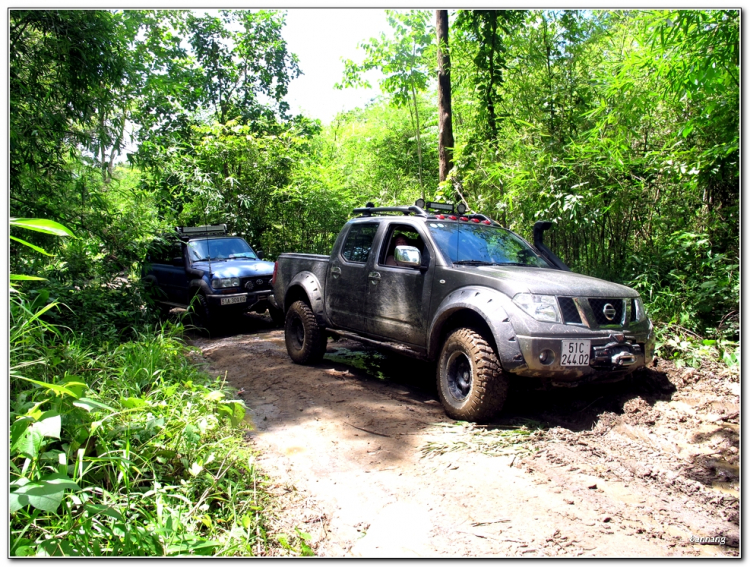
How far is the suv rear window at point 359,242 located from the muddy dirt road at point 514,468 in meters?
1.48

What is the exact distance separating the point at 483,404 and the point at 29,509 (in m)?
3.01

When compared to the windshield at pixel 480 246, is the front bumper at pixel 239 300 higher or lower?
lower

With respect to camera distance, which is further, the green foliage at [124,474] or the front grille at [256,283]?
the front grille at [256,283]

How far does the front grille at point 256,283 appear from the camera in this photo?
360 inches

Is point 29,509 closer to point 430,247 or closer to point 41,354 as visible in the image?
point 41,354

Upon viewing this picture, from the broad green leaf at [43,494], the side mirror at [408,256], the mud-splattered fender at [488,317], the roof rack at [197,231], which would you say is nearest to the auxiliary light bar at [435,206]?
the side mirror at [408,256]

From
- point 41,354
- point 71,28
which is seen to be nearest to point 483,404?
point 41,354

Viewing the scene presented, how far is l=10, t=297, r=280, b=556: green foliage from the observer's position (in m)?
2.33

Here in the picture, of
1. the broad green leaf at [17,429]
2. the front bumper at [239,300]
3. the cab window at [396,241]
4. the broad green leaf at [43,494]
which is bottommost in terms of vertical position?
the broad green leaf at [43,494]

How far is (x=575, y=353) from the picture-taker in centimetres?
400

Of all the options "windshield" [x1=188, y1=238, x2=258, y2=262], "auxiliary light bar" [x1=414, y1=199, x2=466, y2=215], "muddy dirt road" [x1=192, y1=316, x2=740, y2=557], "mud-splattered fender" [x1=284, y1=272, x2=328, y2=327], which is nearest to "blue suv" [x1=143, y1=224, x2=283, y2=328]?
"windshield" [x1=188, y1=238, x2=258, y2=262]

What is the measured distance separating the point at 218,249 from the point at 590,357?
7886 mm

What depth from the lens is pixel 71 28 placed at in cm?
633

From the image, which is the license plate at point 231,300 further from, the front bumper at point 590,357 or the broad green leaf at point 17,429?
the broad green leaf at point 17,429
